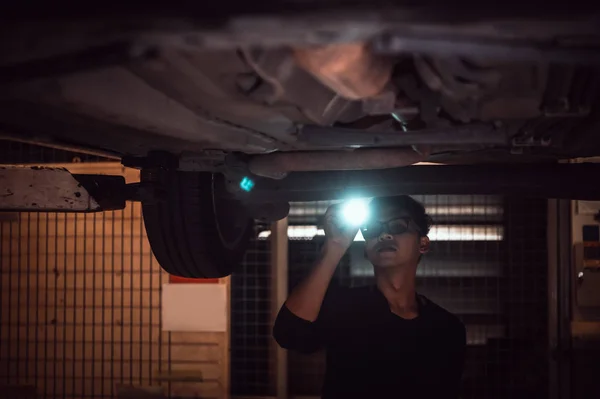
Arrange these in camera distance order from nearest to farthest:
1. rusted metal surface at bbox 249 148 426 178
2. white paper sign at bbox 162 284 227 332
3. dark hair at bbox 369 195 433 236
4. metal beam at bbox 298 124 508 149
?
metal beam at bbox 298 124 508 149 < rusted metal surface at bbox 249 148 426 178 < dark hair at bbox 369 195 433 236 < white paper sign at bbox 162 284 227 332

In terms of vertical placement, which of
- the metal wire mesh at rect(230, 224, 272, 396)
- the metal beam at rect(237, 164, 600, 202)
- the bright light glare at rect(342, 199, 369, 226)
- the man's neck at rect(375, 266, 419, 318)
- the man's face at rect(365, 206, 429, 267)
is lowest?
the metal wire mesh at rect(230, 224, 272, 396)

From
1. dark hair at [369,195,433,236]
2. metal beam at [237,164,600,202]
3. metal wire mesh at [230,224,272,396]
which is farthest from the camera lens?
metal wire mesh at [230,224,272,396]

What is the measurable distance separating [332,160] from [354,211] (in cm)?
38

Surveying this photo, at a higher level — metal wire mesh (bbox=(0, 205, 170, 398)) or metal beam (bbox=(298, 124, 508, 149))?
metal beam (bbox=(298, 124, 508, 149))

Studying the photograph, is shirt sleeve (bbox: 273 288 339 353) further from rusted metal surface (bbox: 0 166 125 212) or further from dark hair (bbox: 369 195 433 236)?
rusted metal surface (bbox: 0 166 125 212)

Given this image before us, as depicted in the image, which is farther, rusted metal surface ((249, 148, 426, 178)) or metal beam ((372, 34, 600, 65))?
rusted metal surface ((249, 148, 426, 178))

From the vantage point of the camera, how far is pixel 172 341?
2.88m

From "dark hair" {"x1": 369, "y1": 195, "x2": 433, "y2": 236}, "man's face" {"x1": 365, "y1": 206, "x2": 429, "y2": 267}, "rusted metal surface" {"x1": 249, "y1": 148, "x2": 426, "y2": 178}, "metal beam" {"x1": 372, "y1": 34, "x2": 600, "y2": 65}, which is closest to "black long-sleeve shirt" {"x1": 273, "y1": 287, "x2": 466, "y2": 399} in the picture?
"man's face" {"x1": 365, "y1": 206, "x2": 429, "y2": 267}

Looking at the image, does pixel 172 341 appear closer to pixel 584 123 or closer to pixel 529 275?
pixel 529 275

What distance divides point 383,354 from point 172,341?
1652 millimetres

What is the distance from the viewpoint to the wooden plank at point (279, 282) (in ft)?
9.62

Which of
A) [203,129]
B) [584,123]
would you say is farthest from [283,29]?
[584,123]

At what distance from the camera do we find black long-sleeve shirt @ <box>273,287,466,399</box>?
58.1 inches

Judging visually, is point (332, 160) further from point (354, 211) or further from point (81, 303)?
point (81, 303)
